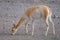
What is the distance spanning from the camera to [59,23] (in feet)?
38.7

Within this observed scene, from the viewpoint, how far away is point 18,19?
496 inches

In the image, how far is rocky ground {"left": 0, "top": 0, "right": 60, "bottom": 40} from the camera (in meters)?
9.73

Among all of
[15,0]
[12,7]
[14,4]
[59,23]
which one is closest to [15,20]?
[59,23]

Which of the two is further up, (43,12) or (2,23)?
(43,12)

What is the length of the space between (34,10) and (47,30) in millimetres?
1001

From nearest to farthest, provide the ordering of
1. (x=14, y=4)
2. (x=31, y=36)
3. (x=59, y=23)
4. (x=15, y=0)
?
(x=31, y=36) → (x=59, y=23) → (x=14, y=4) → (x=15, y=0)

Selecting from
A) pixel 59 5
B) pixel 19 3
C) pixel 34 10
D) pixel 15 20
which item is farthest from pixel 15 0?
pixel 34 10

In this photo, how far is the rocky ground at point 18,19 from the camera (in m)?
9.73

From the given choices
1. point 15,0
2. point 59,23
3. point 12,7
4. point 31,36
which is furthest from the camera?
point 15,0

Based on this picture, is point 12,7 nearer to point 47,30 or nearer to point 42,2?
point 42,2

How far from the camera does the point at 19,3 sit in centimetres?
1772

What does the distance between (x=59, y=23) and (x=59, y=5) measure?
201 inches

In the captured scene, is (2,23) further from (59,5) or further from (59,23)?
(59,5)

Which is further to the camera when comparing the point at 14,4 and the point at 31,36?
the point at 14,4
